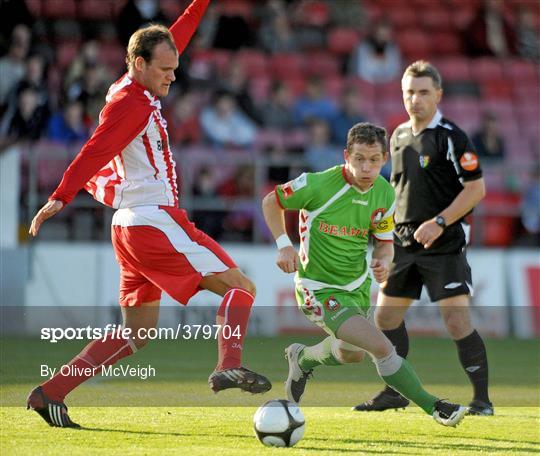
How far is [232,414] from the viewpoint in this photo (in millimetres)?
7598

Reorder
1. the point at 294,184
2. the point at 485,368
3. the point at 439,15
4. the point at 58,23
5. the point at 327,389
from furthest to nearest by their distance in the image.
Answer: the point at 439,15
the point at 58,23
the point at 327,389
the point at 485,368
the point at 294,184

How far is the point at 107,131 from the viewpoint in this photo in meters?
6.57

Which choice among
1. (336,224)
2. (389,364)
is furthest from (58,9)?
(389,364)

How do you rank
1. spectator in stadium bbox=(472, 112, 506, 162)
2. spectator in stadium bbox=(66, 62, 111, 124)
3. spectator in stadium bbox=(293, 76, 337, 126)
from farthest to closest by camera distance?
spectator in stadium bbox=(293, 76, 337, 126) → spectator in stadium bbox=(472, 112, 506, 162) → spectator in stadium bbox=(66, 62, 111, 124)

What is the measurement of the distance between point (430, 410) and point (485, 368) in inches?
54.5

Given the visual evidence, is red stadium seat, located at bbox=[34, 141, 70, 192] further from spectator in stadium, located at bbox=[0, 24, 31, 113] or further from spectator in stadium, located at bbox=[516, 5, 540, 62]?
spectator in stadium, located at bbox=[516, 5, 540, 62]

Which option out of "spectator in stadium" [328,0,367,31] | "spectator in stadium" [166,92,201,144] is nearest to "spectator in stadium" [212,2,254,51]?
"spectator in stadium" [328,0,367,31]

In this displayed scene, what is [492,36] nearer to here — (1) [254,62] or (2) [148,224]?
(1) [254,62]

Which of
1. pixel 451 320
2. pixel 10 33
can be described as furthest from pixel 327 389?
pixel 10 33

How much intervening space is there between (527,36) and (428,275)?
1236 centimetres

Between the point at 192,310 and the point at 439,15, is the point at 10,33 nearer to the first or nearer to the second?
the point at 192,310

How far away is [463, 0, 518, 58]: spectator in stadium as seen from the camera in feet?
63.1

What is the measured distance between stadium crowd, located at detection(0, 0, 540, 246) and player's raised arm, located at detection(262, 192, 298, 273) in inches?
267

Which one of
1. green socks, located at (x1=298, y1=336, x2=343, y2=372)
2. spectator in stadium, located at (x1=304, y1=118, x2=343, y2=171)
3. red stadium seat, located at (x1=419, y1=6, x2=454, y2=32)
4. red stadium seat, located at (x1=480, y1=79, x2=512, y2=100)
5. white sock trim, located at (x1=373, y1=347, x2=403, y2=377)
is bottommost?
green socks, located at (x1=298, y1=336, x2=343, y2=372)
